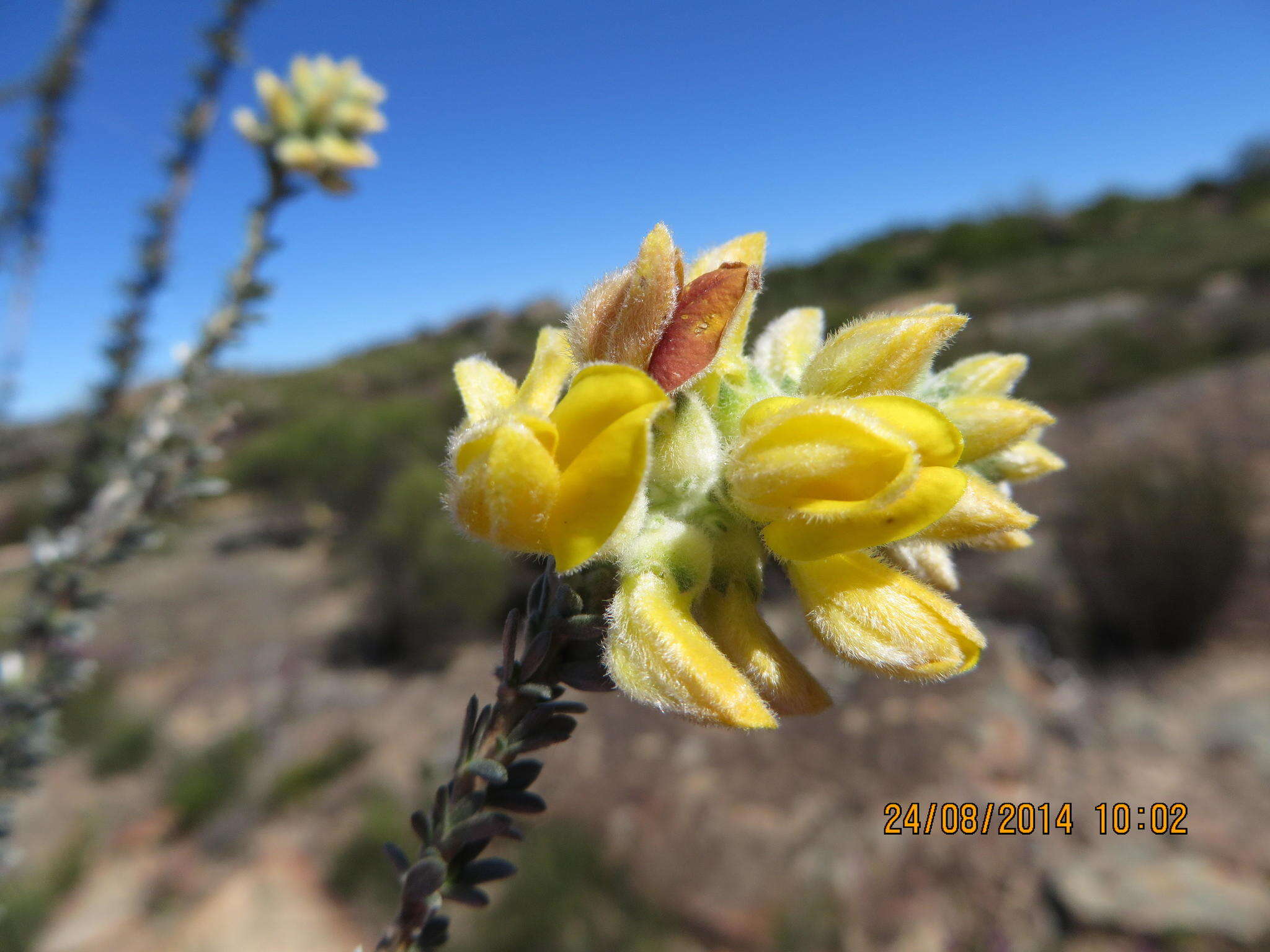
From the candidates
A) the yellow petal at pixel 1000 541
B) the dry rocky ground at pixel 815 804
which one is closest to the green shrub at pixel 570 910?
the dry rocky ground at pixel 815 804

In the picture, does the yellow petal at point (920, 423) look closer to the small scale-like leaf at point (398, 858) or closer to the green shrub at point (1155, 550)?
the small scale-like leaf at point (398, 858)

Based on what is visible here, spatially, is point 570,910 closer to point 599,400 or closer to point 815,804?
point 815,804

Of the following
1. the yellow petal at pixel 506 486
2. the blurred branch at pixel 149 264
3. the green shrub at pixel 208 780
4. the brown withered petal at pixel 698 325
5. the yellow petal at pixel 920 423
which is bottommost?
the green shrub at pixel 208 780

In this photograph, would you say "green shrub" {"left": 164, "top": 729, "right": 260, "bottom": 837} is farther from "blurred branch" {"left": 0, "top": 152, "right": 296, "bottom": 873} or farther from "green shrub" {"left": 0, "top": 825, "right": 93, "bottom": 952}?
"blurred branch" {"left": 0, "top": 152, "right": 296, "bottom": 873}

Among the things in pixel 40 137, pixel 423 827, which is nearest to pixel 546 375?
pixel 423 827

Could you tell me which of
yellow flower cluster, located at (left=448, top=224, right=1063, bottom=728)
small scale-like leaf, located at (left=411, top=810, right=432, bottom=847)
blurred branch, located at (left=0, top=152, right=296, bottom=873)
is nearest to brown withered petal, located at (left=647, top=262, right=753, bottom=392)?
yellow flower cluster, located at (left=448, top=224, right=1063, bottom=728)

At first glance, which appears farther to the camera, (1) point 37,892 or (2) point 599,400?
(1) point 37,892
